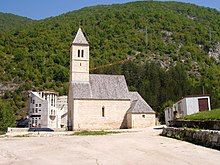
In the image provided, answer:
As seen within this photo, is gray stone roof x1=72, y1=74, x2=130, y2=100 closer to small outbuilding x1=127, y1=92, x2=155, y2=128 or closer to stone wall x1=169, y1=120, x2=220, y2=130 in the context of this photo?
small outbuilding x1=127, y1=92, x2=155, y2=128

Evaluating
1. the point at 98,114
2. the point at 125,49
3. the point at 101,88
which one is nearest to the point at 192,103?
the point at 98,114

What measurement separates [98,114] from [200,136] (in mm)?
28116

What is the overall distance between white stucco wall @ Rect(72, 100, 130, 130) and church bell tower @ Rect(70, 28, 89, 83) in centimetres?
354

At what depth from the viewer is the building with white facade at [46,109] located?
71719mm

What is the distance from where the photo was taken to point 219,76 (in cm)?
8850

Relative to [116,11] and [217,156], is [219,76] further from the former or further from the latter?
[217,156]

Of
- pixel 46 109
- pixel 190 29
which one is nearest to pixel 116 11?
pixel 190 29

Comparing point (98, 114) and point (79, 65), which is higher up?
point (79, 65)

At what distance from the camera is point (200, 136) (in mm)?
16297

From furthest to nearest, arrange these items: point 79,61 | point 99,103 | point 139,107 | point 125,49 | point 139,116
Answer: point 125,49, point 79,61, point 139,107, point 99,103, point 139,116

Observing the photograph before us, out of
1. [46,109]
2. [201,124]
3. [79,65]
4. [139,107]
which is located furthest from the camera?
[46,109]

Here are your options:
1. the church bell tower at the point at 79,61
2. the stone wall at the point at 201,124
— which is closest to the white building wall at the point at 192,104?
the church bell tower at the point at 79,61

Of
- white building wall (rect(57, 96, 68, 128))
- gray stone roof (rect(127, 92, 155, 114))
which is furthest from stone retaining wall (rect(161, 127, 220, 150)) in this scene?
white building wall (rect(57, 96, 68, 128))

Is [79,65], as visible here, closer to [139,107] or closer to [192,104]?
[139,107]
